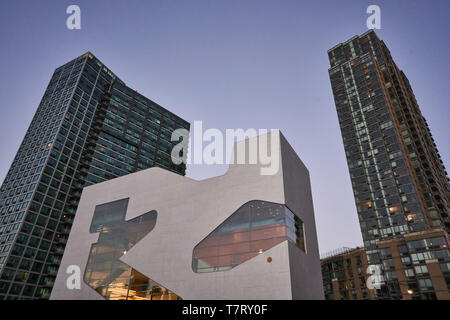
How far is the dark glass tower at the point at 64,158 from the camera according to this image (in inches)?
3009

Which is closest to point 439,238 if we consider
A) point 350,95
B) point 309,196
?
point 309,196

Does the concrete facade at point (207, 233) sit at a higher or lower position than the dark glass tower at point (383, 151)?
lower

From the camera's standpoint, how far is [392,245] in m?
70.8

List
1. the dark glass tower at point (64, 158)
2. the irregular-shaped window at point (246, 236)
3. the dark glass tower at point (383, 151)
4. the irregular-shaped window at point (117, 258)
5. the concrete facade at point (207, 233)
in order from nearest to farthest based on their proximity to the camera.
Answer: the concrete facade at point (207, 233) < the irregular-shaped window at point (246, 236) < the irregular-shaped window at point (117, 258) < the dark glass tower at point (383, 151) < the dark glass tower at point (64, 158)

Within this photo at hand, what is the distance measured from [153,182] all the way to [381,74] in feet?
311

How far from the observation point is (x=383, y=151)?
86500mm

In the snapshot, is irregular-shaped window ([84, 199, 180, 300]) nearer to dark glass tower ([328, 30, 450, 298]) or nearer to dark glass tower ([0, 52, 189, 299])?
dark glass tower ([0, 52, 189, 299])

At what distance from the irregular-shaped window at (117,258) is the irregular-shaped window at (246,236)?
4.58 metres

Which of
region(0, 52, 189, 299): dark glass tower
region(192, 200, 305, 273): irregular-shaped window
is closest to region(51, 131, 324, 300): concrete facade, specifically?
region(192, 200, 305, 273): irregular-shaped window

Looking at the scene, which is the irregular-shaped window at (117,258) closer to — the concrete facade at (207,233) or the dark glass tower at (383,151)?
the concrete facade at (207,233)

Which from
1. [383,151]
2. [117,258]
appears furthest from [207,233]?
[383,151]

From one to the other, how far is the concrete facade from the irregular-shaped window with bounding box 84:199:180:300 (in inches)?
24.7

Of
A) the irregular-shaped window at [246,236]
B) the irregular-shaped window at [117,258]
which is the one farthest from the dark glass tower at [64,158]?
the irregular-shaped window at [246,236]
